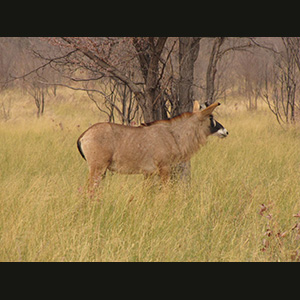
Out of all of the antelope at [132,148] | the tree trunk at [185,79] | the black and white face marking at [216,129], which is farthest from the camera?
the tree trunk at [185,79]

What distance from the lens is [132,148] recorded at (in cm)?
550

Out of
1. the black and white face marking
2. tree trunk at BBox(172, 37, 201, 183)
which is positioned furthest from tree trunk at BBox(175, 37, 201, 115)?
the black and white face marking

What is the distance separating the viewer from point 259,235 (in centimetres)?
429

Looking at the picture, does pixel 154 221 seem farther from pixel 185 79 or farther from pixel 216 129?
pixel 185 79

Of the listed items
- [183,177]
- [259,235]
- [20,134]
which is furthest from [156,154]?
[20,134]

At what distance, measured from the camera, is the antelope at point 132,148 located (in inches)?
214

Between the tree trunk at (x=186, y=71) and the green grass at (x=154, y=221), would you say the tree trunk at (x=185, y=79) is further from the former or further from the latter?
the green grass at (x=154, y=221)

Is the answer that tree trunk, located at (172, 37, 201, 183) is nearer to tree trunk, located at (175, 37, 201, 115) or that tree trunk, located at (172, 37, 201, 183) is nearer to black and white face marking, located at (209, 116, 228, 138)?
tree trunk, located at (175, 37, 201, 115)

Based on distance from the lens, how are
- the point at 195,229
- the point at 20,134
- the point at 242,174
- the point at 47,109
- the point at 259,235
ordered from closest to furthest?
the point at 259,235
the point at 195,229
the point at 242,174
the point at 20,134
the point at 47,109

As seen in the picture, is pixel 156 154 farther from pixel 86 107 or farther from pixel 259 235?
pixel 86 107

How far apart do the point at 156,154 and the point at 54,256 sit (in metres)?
2.35

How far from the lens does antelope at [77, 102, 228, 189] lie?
5.43 metres

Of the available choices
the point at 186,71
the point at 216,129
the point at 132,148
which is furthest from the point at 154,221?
the point at 186,71

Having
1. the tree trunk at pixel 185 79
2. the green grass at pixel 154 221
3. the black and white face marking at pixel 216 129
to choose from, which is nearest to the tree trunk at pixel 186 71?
the tree trunk at pixel 185 79
